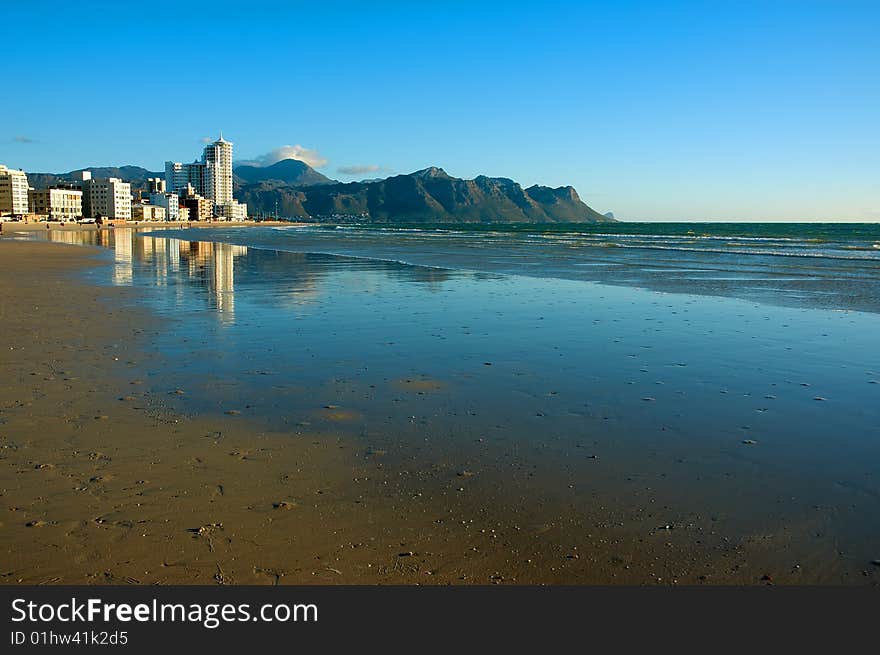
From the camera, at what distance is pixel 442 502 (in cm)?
561

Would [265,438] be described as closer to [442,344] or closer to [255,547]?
[255,547]

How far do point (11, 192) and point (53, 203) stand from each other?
10225mm

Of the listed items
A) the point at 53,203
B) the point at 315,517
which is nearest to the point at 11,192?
the point at 53,203

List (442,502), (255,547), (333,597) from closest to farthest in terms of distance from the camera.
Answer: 1. (333,597)
2. (255,547)
3. (442,502)

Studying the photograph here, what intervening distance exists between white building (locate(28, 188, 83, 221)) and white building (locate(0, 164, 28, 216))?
20.2 ft

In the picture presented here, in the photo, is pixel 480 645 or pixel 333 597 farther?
pixel 333 597

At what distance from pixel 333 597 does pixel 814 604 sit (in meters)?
3.05

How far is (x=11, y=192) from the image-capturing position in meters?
186

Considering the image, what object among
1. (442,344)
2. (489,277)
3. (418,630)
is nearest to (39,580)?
(418,630)

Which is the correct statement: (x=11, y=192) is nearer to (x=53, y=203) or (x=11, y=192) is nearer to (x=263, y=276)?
(x=53, y=203)

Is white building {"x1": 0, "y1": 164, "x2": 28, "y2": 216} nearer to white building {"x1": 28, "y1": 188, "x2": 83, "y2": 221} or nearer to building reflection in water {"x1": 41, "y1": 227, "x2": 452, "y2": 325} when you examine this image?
white building {"x1": 28, "y1": 188, "x2": 83, "y2": 221}

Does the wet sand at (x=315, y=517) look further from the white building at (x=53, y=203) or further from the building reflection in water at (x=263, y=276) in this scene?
the white building at (x=53, y=203)

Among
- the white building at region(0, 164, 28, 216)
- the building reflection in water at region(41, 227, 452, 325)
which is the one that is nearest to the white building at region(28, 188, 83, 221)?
the white building at region(0, 164, 28, 216)

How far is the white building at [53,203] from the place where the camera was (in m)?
191
